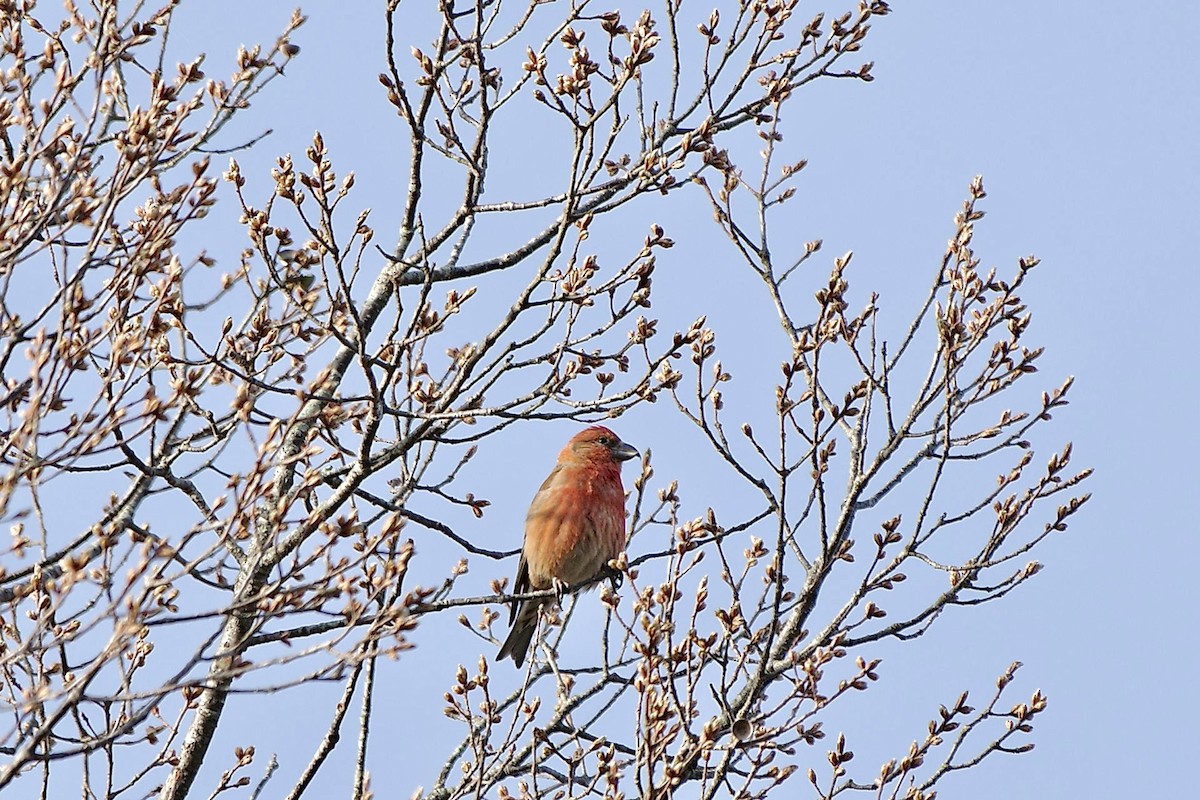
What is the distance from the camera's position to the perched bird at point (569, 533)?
26.2ft

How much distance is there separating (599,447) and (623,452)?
15cm

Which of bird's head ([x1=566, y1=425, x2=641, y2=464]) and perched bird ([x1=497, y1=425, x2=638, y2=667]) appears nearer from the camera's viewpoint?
perched bird ([x1=497, y1=425, x2=638, y2=667])

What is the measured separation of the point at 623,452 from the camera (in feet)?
28.2

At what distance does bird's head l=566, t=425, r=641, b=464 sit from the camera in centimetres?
852

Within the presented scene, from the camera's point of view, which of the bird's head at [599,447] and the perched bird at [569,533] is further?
the bird's head at [599,447]

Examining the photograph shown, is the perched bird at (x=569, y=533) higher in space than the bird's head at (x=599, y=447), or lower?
lower

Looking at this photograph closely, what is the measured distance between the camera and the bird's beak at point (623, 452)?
8570 millimetres

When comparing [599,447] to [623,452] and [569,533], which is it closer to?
[623,452]

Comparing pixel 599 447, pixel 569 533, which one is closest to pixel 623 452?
pixel 599 447

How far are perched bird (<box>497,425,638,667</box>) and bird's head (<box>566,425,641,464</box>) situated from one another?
0.04ft

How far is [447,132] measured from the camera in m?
5.28

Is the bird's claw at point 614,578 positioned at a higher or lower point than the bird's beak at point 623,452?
lower

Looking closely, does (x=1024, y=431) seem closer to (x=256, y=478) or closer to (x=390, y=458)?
(x=390, y=458)

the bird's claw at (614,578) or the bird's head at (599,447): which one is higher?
the bird's head at (599,447)
